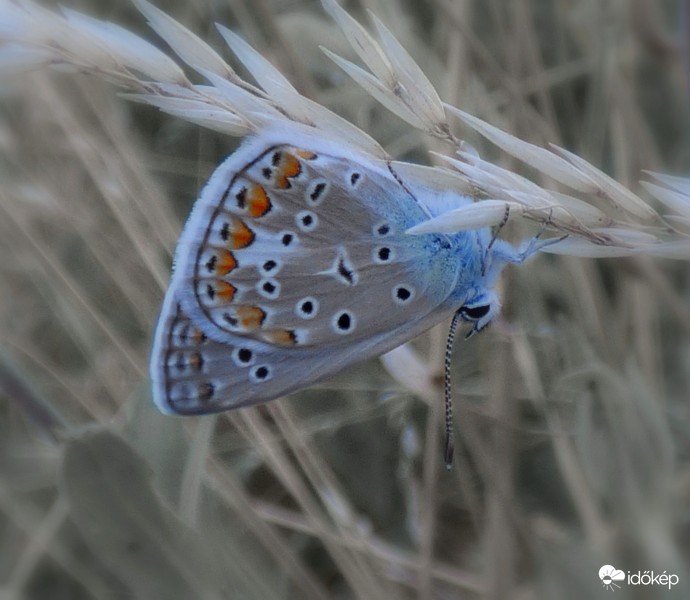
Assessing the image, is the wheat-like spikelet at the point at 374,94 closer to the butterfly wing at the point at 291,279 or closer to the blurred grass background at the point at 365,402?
the butterfly wing at the point at 291,279

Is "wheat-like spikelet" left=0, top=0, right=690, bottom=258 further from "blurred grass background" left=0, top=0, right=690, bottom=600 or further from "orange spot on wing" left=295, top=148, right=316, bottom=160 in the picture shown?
"blurred grass background" left=0, top=0, right=690, bottom=600

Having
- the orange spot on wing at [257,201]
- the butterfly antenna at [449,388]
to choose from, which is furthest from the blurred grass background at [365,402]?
the orange spot on wing at [257,201]

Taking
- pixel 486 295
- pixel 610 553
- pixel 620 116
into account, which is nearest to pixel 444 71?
pixel 620 116

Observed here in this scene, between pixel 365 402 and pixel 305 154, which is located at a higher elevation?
pixel 305 154

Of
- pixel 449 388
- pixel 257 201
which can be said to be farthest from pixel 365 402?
pixel 257 201

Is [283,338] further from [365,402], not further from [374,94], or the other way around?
[365,402]

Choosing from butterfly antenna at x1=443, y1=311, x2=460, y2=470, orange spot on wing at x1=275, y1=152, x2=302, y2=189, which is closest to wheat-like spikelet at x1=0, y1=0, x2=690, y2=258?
orange spot on wing at x1=275, y1=152, x2=302, y2=189

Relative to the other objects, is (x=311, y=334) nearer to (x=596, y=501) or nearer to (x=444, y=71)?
(x=596, y=501)

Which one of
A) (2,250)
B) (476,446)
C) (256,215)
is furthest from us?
(2,250)
